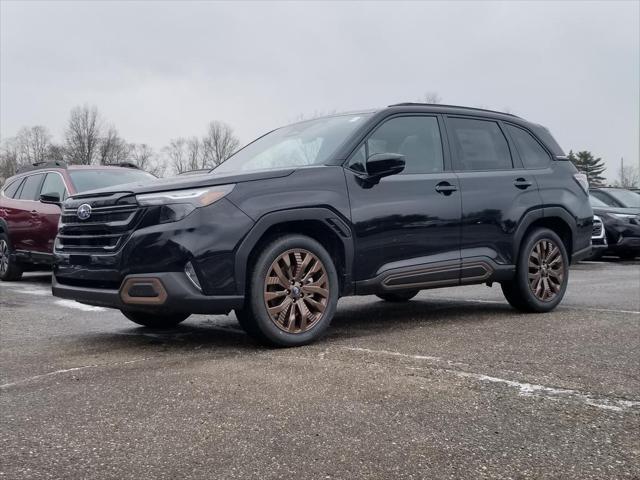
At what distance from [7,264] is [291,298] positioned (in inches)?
289

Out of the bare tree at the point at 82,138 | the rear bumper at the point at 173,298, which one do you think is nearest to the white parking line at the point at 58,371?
the rear bumper at the point at 173,298

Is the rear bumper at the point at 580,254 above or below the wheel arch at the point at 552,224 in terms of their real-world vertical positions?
below

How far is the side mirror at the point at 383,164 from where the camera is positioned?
16.8 feet

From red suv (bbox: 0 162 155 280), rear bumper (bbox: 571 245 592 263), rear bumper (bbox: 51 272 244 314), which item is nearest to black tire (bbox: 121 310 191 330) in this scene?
A: rear bumper (bbox: 51 272 244 314)

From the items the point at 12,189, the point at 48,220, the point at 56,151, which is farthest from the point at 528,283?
the point at 56,151

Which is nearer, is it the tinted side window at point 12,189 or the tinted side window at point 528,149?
the tinted side window at point 528,149

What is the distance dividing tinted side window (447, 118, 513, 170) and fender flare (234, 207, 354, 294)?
148 centimetres

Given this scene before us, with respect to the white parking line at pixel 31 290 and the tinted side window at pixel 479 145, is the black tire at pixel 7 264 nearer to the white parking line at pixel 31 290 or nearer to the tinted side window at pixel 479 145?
the white parking line at pixel 31 290

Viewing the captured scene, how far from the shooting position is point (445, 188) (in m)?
5.71

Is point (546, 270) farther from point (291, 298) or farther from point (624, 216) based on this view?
point (624, 216)

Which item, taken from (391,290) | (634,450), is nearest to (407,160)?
(391,290)

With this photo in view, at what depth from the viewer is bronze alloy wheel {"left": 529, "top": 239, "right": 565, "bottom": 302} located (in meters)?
6.42

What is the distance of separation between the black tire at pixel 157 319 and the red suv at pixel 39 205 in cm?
405

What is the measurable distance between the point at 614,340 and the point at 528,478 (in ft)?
9.26
